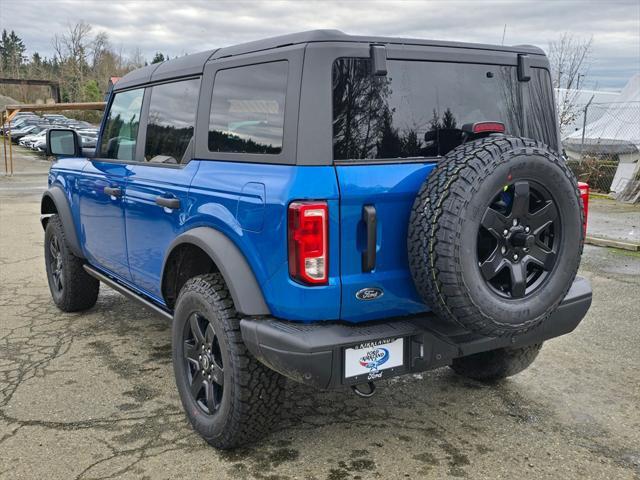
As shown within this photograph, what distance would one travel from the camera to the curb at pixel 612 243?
26.5ft

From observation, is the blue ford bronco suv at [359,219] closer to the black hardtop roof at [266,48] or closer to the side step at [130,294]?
the black hardtop roof at [266,48]

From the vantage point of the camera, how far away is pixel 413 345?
2.67 meters

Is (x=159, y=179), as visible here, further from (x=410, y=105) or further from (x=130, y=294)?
(x=410, y=105)

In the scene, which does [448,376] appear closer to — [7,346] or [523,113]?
[523,113]

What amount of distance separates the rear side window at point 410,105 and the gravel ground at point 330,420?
145 centimetres

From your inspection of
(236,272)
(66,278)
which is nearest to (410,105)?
(236,272)

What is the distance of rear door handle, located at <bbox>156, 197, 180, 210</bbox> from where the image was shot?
3162mm

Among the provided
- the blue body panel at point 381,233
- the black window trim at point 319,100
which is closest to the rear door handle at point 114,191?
the black window trim at point 319,100

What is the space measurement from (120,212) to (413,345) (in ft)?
7.16

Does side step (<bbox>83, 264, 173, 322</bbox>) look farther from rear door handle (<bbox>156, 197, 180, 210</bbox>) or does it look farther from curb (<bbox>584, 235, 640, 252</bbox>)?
curb (<bbox>584, 235, 640, 252</bbox>)

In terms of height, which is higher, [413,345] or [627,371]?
[413,345]

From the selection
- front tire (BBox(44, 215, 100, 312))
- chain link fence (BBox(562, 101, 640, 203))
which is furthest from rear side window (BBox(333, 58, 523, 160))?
chain link fence (BBox(562, 101, 640, 203))

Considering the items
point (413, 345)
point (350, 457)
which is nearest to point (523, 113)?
point (413, 345)

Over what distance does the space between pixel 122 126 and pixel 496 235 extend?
9.26ft
